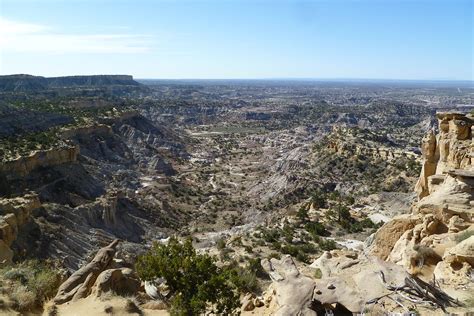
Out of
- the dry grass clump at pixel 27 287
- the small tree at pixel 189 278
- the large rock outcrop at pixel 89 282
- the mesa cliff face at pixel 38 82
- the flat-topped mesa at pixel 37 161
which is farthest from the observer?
the mesa cliff face at pixel 38 82

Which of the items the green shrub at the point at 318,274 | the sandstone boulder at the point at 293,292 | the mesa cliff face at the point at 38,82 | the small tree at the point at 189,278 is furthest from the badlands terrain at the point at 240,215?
the mesa cliff face at the point at 38,82

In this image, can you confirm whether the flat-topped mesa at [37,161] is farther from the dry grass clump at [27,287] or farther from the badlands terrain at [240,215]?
the dry grass clump at [27,287]

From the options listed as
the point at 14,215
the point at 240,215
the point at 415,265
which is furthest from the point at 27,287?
the point at 240,215

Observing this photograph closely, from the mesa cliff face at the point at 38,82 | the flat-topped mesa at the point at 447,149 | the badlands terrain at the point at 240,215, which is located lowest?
the badlands terrain at the point at 240,215

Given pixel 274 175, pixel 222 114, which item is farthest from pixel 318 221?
pixel 222 114

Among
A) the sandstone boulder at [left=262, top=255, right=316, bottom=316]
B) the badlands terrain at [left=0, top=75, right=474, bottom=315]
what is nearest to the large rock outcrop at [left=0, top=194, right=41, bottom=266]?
the badlands terrain at [left=0, top=75, right=474, bottom=315]

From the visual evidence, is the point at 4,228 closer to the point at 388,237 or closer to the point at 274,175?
the point at 388,237

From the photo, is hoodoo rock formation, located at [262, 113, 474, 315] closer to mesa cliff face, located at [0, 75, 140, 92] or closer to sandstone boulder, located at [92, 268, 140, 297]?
sandstone boulder, located at [92, 268, 140, 297]
